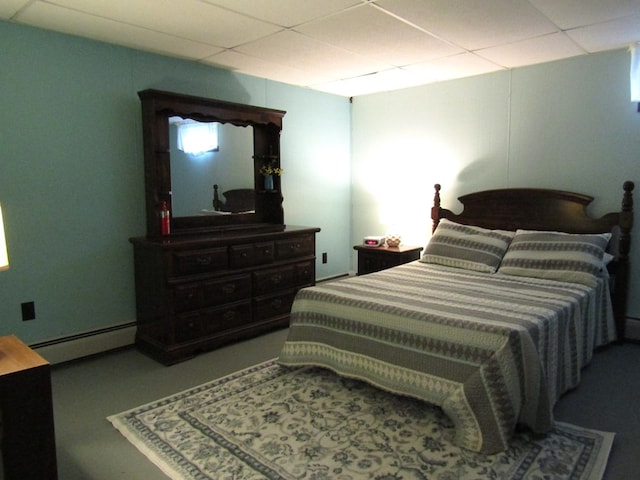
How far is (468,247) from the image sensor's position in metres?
3.77

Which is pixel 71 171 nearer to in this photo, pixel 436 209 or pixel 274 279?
pixel 274 279

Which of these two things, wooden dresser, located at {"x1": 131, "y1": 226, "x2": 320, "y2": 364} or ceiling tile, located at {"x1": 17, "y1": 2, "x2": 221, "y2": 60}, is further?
wooden dresser, located at {"x1": 131, "y1": 226, "x2": 320, "y2": 364}

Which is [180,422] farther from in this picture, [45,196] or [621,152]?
[621,152]

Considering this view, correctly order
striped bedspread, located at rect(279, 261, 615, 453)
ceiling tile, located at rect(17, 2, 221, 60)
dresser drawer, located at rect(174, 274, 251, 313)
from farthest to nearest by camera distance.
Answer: dresser drawer, located at rect(174, 274, 251, 313)
ceiling tile, located at rect(17, 2, 221, 60)
striped bedspread, located at rect(279, 261, 615, 453)

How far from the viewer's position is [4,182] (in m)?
2.89

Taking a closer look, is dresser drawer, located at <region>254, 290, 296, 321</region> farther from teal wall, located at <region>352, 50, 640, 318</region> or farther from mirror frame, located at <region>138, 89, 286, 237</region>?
teal wall, located at <region>352, 50, 640, 318</region>

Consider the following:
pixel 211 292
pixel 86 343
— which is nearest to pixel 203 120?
pixel 211 292

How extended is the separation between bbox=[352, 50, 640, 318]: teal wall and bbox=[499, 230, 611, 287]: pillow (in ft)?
1.64

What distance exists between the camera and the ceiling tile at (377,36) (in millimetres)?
2812

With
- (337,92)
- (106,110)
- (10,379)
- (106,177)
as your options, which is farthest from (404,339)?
(337,92)

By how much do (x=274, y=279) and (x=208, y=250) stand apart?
2.33ft

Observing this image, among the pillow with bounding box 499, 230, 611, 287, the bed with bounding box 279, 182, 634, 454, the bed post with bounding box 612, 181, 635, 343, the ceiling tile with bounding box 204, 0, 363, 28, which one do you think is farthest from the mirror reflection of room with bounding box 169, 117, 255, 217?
the bed post with bounding box 612, 181, 635, 343

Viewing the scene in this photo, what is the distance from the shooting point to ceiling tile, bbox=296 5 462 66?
2812mm

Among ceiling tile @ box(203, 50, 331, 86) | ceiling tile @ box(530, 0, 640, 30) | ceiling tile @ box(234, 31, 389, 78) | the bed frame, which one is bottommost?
the bed frame
